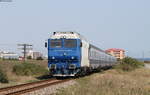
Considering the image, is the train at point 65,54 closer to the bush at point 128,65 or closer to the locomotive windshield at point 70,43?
the locomotive windshield at point 70,43

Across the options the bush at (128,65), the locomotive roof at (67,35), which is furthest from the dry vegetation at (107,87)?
the bush at (128,65)

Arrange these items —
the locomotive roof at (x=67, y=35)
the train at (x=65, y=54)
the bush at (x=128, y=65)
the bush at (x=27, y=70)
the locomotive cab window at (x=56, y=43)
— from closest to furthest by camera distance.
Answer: the train at (x=65, y=54) < the locomotive cab window at (x=56, y=43) < the locomotive roof at (x=67, y=35) < the bush at (x=27, y=70) < the bush at (x=128, y=65)

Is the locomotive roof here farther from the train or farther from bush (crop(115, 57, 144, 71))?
bush (crop(115, 57, 144, 71))

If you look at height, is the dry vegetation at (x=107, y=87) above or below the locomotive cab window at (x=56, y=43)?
below

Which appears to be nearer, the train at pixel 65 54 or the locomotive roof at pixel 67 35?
the train at pixel 65 54

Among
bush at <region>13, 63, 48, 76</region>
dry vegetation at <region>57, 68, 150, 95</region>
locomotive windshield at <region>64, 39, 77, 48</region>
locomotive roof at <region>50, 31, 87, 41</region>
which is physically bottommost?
dry vegetation at <region>57, 68, 150, 95</region>

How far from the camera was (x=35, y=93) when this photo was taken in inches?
740

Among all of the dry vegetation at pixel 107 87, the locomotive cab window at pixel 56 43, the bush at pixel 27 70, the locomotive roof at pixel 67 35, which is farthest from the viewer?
the bush at pixel 27 70

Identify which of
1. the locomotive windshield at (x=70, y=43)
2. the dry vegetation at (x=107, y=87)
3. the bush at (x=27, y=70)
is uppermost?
the locomotive windshield at (x=70, y=43)

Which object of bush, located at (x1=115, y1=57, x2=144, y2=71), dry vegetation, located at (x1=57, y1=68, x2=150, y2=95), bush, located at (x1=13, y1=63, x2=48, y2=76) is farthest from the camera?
bush, located at (x1=115, y1=57, x2=144, y2=71)

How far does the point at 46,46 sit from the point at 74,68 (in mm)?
2872

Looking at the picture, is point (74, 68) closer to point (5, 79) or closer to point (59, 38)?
point (59, 38)

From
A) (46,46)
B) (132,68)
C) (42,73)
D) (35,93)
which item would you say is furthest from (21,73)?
(132,68)

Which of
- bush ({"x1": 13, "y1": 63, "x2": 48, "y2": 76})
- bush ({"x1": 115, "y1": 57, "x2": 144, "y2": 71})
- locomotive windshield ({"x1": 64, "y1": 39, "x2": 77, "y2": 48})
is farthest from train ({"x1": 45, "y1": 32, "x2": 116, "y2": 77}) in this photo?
bush ({"x1": 115, "y1": 57, "x2": 144, "y2": 71})
